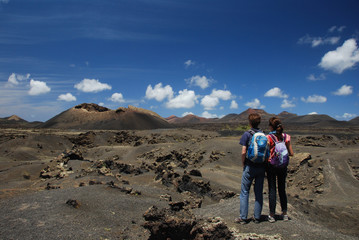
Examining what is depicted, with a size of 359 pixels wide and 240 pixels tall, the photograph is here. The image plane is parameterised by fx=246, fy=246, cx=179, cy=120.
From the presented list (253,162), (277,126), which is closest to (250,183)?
(253,162)

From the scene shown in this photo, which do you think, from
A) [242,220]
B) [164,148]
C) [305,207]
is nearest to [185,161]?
[164,148]

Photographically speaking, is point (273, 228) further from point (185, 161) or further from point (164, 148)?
point (164, 148)

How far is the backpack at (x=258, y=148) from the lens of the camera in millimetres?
4125

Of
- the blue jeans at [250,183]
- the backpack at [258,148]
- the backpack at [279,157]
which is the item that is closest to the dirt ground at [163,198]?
the blue jeans at [250,183]

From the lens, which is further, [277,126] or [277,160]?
[277,126]

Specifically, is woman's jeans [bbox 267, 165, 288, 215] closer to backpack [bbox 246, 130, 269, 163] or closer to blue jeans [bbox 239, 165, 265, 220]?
blue jeans [bbox 239, 165, 265, 220]

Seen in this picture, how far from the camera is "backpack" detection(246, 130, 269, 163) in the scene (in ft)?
13.5

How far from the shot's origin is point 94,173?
11133 mm

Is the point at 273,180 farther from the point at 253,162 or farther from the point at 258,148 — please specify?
the point at 258,148

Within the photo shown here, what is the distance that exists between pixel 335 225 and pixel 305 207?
0.84 meters

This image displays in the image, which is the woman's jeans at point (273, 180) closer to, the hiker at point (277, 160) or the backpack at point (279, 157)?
the hiker at point (277, 160)

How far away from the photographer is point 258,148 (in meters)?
4.13

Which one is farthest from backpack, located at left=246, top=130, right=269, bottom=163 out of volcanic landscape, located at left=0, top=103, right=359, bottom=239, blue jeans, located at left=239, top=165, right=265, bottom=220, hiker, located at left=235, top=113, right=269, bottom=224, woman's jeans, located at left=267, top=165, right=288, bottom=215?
volcanic landscape, located at left=0, top=103, right=359, bottom=239

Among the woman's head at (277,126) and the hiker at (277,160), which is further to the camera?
the woman's head at (277,126)
